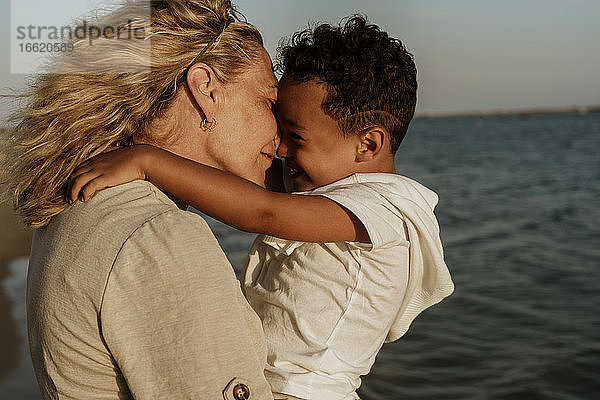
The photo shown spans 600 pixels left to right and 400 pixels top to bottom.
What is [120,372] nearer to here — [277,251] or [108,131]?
[108,131]

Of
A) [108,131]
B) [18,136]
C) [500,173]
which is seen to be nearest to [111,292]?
[108,131]

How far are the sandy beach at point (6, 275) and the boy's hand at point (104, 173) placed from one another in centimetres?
65

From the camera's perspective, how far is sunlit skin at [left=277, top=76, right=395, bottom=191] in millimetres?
2656

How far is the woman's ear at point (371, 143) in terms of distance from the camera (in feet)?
8.89

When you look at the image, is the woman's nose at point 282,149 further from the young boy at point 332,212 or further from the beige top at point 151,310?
the beige top at point 151,310

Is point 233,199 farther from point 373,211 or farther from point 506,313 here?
point 506,313

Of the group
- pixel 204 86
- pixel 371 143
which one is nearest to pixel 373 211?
pixel 371 143

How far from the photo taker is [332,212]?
2301 mm

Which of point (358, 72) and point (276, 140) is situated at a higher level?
point (358, 72)

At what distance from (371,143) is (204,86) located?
83 centimetres

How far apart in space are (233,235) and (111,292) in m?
12.0

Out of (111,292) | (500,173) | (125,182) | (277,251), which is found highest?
(125,182)

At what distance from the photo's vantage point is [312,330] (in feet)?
7.83

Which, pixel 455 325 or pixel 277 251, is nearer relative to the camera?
pixel 277 251
